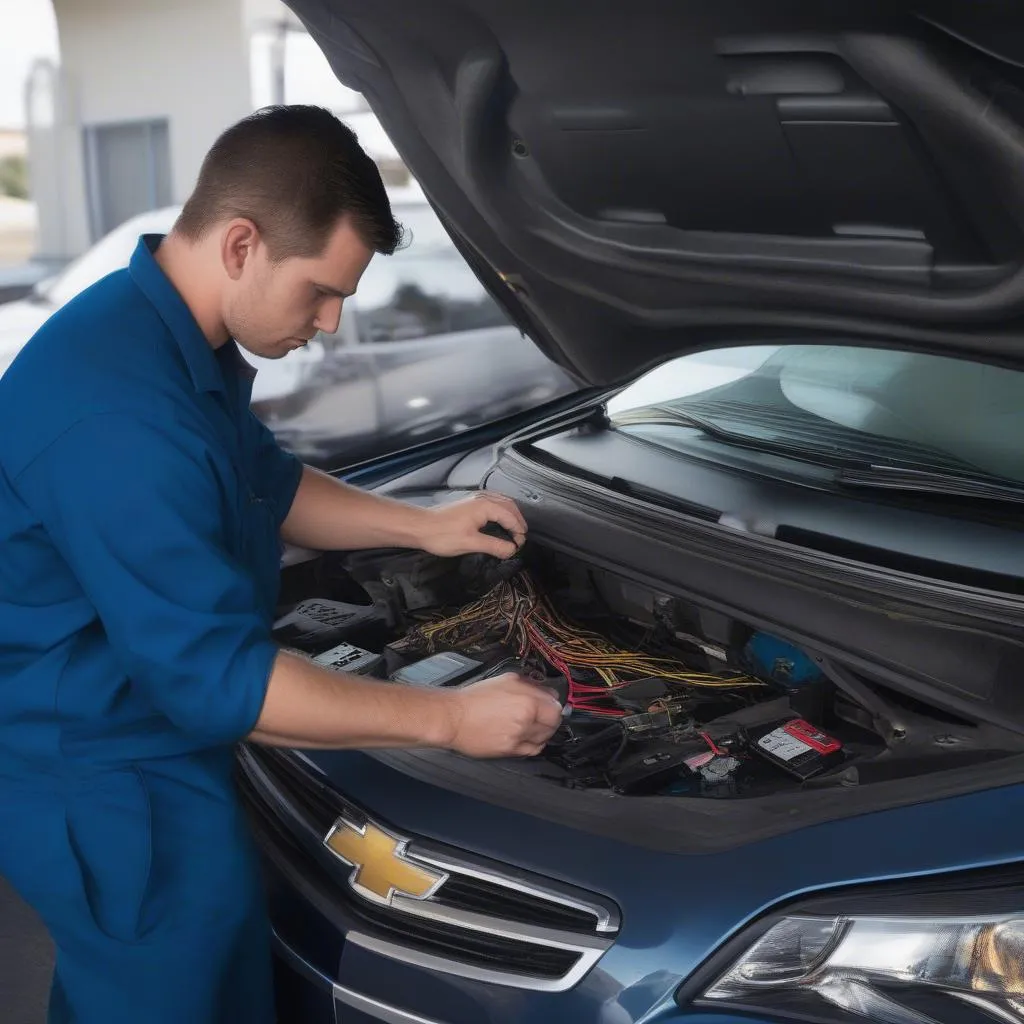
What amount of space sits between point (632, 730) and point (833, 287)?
69 cm

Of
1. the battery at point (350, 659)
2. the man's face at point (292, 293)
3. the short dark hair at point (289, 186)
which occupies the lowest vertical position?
the battery at point (350, 659)

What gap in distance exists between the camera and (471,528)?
5.63 feet

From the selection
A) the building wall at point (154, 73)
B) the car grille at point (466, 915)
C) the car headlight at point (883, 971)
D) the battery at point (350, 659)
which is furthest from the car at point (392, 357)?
the building wall at point (154, 73)

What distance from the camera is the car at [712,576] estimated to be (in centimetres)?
108

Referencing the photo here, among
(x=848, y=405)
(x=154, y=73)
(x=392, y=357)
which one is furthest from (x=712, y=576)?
(x=154, y=73)

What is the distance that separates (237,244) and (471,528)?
65 cm

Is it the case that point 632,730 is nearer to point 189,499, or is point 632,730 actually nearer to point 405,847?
point 405,847

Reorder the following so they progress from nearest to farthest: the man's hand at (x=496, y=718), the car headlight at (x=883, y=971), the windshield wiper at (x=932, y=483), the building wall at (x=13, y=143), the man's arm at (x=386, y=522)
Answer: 1. the car headlight at (x=883, y=971)
2. the man's hand at (x=496, y=718)
3. the windshield wiper at (x=932, y=483)
4. the man's arm at (x=386, y=522)
5. the building wall at (x=13, y=143)

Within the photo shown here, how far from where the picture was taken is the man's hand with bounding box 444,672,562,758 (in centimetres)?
122

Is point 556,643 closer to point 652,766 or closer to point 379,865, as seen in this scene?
point 652,766

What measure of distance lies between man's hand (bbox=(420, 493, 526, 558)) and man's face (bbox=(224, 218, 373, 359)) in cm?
49

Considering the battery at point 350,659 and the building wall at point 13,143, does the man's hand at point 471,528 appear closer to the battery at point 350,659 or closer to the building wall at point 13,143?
the battery at point 350,659

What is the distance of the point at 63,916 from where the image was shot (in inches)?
49.5

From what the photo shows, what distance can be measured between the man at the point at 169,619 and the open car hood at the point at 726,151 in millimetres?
384
